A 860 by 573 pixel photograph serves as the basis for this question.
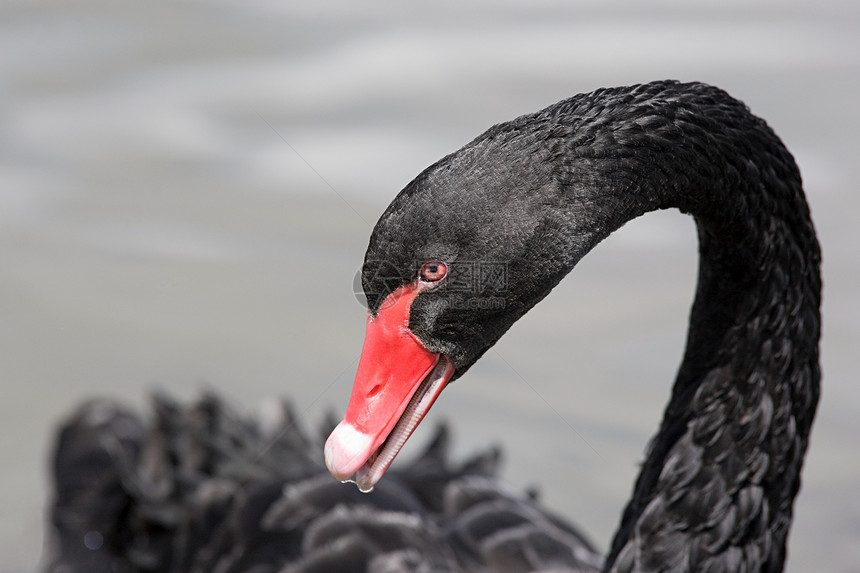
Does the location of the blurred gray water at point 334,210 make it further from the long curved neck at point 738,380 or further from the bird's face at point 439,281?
the bird's face at point 439,281

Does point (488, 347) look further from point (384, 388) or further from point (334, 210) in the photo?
point (334, 210)

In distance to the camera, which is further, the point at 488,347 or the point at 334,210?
the point at 334,210

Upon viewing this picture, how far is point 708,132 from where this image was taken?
2469 millimetres

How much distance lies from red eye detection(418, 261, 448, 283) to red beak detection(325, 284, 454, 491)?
69mm

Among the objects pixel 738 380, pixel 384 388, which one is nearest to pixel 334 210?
pixel 738 380

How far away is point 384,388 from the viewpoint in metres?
2.38

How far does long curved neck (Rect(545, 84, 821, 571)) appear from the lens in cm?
258

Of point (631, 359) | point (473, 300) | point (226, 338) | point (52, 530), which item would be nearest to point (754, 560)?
point (473, 300)

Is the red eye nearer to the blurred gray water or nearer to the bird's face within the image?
the bird's face

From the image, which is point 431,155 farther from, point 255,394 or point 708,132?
point 708,132

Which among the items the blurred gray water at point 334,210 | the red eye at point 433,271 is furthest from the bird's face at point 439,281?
the blurred gray water at point 334,210

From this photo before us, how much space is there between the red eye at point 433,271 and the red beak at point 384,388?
0.07 metres

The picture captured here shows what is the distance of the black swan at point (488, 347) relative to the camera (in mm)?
2256

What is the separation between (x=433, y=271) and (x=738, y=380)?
0.93 meters
